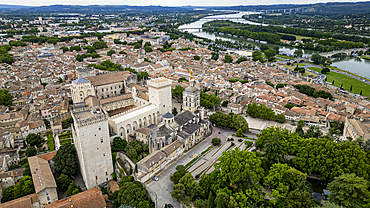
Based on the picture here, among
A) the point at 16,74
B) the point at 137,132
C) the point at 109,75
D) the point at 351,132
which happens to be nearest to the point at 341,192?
the point at 351,132

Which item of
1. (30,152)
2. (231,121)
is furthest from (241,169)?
(30,152)

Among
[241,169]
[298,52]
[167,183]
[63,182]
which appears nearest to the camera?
[241,169]

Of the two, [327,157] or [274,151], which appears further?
[274,151]

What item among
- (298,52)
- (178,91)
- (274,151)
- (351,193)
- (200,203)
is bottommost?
(200,203)

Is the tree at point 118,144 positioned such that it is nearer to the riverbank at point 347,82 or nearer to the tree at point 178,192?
the tree at point 178,192

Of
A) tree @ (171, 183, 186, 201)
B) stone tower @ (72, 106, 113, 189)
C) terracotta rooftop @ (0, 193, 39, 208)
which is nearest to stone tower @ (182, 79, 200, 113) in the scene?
stone tower @ (72, 106, 113, 189)

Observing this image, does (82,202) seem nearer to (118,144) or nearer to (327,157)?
(118,144)

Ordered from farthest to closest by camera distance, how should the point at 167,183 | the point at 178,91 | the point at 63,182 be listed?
the point at 178,91, the point at 63,182, the point at 167,183

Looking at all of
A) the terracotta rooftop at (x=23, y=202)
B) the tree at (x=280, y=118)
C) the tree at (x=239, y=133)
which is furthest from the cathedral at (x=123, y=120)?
the tree at (x=280, y=118)
